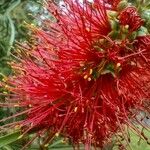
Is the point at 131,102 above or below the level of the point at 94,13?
below

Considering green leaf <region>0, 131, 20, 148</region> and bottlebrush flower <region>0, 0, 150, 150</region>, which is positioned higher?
bottlebrush flower <region>0, 0, 150, 150</region>

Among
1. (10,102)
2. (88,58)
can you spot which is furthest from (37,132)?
(88,58)

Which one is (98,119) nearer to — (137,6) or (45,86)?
(45,86)

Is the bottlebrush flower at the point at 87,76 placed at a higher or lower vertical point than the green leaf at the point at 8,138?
higher

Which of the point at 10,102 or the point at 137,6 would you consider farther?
the point at 10,102

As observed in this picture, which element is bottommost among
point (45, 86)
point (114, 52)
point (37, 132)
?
point (37, 132)

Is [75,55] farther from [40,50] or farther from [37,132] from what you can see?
[37,132]

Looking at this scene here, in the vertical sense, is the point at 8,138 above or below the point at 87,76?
below
